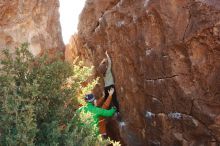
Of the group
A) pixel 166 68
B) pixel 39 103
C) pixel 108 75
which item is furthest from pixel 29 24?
pixel 108 75

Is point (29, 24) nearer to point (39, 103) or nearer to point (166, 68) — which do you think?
point (39, 103)

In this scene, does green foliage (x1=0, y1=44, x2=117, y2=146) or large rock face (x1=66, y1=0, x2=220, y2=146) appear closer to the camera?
green foliage (x1=0, y1=44, x2=117, y2=146)

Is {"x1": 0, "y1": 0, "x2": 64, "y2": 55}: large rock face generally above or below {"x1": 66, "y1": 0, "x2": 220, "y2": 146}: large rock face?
above

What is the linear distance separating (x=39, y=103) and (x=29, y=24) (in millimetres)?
2157

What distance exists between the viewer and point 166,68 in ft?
22.1

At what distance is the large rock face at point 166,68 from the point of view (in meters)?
6.05

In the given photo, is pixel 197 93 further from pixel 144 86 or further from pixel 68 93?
pixel 68 93

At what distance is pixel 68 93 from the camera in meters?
5.36

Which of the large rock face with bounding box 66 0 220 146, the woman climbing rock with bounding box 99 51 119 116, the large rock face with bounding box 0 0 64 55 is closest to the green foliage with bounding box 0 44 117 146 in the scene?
the large rock face with bounding box 0 0 64 55

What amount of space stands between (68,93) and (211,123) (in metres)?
2.32

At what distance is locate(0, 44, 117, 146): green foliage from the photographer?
4566mm

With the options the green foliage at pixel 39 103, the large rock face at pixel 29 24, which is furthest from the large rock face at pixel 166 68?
the green foliage at pixel 39 103

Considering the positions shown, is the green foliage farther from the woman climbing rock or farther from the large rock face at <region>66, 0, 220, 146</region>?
the woman climbing rock

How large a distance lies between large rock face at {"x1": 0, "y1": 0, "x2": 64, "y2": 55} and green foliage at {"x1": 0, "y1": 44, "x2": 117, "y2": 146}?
118 centimetres
